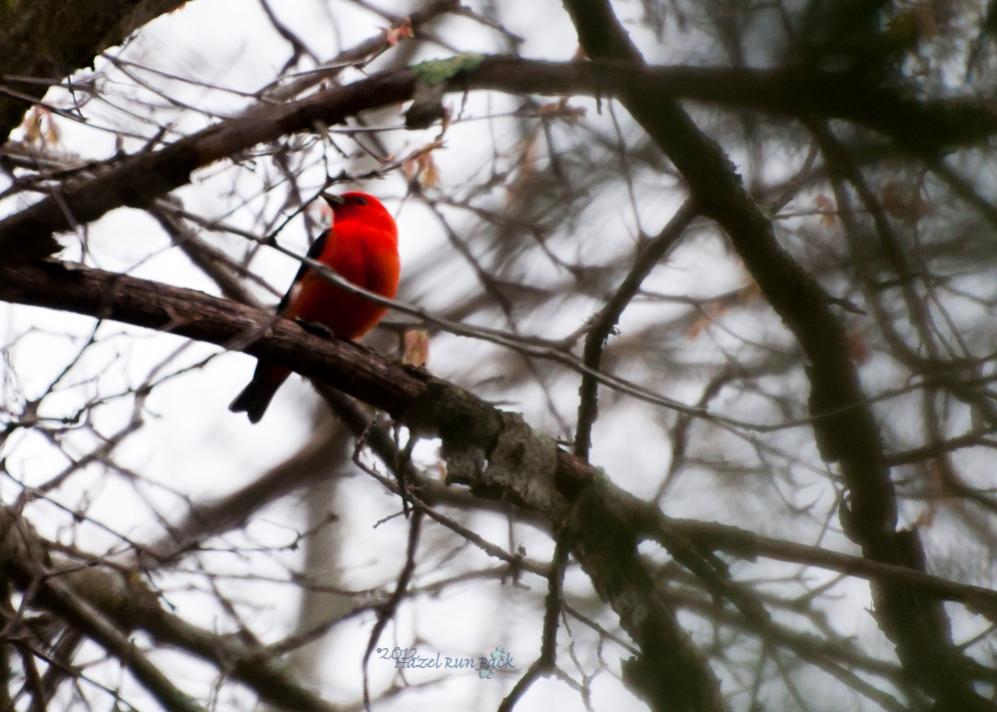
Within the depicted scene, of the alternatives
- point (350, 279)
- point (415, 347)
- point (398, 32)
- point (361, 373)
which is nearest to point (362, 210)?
point (350, 279)

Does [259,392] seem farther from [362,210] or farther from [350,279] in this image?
[362,210]

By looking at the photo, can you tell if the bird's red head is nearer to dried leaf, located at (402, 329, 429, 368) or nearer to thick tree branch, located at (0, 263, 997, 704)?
dried leaf, located at (402, 329, 429, 368)

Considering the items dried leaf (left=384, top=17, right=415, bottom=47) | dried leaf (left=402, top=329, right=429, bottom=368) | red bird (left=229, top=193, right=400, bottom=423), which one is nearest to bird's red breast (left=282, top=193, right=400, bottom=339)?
red bird (left=229, top=193, right=400, bottom=423)

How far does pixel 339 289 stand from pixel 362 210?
4.03 feet

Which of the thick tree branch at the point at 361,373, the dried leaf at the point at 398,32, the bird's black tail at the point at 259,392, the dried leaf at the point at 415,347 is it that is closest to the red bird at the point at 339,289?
the bird's black tail at the point at 259,392

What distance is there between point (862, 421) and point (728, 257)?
1.95 feet

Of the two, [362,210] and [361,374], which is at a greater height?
[362,210]

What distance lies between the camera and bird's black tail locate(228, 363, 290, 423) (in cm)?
584

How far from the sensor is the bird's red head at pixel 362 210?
624 cm

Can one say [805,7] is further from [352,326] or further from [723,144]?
[352,326]

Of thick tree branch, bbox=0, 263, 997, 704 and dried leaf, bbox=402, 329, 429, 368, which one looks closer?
thick tree branch, bbox=0, 263, 997, 704

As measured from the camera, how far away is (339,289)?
5277mm

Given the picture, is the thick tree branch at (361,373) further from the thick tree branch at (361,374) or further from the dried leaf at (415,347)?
the dried leaf at (415,347)

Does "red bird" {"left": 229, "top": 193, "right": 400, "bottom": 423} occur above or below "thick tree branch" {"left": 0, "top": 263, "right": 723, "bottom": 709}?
above
